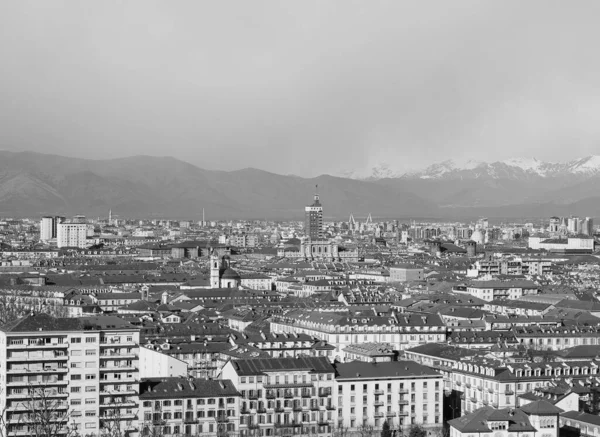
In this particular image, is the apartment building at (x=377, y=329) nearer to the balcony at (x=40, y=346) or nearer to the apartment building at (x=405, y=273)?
the balcony at (x=40, y=346)

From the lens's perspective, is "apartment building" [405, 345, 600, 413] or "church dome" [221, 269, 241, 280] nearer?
"apartment building" [405, 345, 600, 413]

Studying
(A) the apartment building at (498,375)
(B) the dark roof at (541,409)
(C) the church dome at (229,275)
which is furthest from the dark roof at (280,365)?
(C) the church dome at (229,275)

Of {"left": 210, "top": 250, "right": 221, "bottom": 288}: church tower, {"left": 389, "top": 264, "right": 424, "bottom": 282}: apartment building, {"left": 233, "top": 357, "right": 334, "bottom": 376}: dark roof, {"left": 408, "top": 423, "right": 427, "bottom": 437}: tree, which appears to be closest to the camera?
{"left": 408, "top": 423, "right": 427, "bottom": 437}: tree

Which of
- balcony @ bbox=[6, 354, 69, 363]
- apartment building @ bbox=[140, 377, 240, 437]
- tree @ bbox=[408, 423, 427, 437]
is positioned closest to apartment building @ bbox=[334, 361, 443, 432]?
tree @ bbox=[408, 423, 427, 437]

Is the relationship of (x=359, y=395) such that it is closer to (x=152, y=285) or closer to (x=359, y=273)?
(x=152, y=285)

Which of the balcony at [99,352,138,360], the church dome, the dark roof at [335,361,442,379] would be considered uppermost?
the church dome

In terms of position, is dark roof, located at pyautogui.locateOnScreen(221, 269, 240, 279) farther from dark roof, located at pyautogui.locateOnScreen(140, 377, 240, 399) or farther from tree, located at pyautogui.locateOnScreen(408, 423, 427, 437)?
tree, located at pyautogui.locateOnScreen(408, 423, 427, 437)
